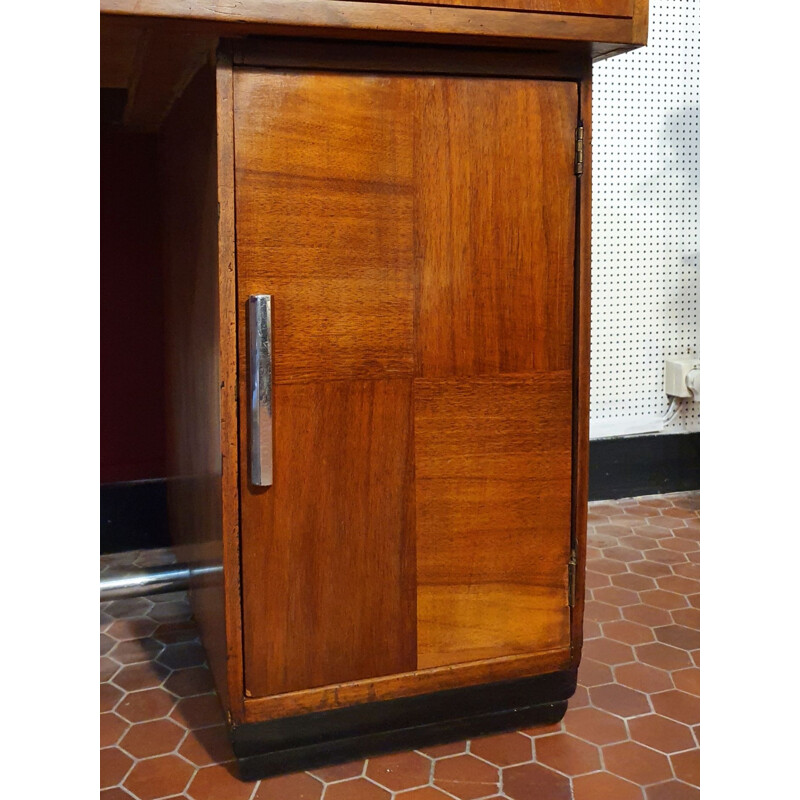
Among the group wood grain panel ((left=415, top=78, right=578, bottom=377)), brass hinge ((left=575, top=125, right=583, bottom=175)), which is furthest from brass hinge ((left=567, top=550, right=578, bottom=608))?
brass hinge ((left=575, top=125, right=583, bottom=175))

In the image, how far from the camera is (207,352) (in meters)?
1.90

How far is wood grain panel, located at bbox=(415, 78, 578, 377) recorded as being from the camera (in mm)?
1763

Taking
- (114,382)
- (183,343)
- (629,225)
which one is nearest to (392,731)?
(183,343)

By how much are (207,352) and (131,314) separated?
4.48ft

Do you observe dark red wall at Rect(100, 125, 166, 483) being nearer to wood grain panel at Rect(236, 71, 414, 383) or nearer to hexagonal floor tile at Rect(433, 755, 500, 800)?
wood grain panel at Rect(236, 71, 414, 383)

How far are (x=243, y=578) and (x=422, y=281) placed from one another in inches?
27.2

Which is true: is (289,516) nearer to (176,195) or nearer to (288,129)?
(288,129)

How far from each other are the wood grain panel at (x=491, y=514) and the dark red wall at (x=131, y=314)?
5.05ft

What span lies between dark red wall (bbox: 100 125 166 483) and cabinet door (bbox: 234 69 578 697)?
4.83ft

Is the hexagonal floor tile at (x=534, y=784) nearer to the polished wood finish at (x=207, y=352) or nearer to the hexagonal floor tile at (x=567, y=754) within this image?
the hexagonal floor tile at (x=567, y=754)

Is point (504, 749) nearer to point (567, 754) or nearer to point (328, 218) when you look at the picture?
point (567, 754)

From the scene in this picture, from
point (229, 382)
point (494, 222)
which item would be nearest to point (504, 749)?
point (229, 382)

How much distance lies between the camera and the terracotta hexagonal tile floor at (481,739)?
5.89 feet

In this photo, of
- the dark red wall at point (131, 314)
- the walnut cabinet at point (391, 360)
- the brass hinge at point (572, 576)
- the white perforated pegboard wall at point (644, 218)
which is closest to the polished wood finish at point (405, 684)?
the walnut cabinet at point (391, 360)
